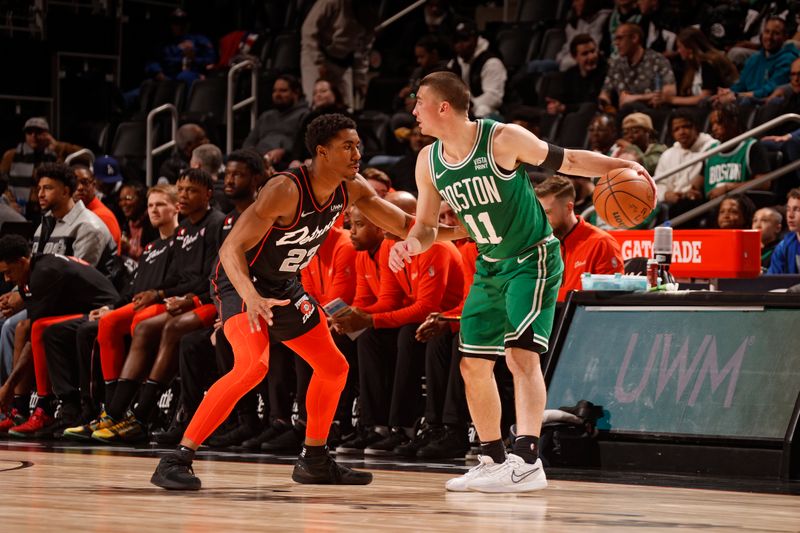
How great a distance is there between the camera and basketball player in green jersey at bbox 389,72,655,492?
5.68 metres

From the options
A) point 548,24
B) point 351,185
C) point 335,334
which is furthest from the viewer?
point 548,24

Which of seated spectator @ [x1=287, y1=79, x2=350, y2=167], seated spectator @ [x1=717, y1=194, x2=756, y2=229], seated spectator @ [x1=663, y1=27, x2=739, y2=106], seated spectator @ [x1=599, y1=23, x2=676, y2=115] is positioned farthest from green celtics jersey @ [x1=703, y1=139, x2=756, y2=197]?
seated spectator @ [x1=287, y1=79, x2=350, y2=167]

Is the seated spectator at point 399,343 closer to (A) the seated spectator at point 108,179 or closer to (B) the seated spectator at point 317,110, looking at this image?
(B) the seated spectator at point 317,110

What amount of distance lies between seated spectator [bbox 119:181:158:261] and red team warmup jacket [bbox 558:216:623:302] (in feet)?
16.0

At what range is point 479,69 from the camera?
1273 cm

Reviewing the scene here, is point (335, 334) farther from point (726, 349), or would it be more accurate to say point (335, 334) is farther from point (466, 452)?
point (726, 349)

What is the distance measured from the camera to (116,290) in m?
10.4

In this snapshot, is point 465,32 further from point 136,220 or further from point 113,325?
point 113,325

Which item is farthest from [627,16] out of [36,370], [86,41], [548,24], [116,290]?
[86,41]

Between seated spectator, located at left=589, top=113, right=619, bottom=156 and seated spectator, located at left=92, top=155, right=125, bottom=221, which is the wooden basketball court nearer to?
seated spectator, located at left=589, top=113, right=619, bottom=156

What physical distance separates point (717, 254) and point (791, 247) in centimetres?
114

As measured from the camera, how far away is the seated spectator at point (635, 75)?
11.5 meters

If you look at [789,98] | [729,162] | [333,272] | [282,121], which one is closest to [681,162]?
[729,162]

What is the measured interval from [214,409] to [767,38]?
722cm
